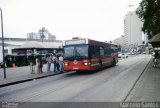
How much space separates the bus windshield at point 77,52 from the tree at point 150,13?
12.0 meters

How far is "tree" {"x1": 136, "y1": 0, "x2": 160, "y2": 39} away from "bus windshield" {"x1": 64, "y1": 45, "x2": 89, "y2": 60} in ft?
39.3

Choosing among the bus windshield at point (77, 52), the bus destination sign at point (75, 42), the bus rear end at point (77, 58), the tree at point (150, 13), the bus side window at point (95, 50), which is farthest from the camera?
the tree at point (150, 13)

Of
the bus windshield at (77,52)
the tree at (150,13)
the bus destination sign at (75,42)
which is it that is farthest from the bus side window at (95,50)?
the tree at (150,13)

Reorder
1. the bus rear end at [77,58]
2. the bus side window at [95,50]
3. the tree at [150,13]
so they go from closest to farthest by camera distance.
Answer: the bus rear end at [77,58], the bus side window at [95,50], the tree at [150,13]

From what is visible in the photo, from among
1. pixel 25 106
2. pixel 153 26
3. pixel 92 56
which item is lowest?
pixel 25 106

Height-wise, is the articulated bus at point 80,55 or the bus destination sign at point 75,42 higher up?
the bus destination sign at point 75,42

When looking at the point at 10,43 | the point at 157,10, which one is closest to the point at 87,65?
the point at 157,10

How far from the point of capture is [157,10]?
3189 cm

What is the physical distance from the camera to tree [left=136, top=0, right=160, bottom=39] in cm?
3135

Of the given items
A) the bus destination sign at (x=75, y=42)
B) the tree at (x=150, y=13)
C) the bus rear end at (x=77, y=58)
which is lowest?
the bus rear end at (x=77, y=58)

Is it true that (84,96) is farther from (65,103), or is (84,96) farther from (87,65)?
(87,65)

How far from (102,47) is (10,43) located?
56590mm

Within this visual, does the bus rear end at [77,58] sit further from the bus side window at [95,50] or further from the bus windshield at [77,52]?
the bus side window at [95,50]

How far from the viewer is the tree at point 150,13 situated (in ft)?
103
